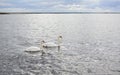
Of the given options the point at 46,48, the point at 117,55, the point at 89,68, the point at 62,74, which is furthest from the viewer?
the point at 46,48

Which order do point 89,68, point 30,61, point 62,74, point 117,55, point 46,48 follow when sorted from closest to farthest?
point 62,74 < point 89,68 < point 30,61 < point 117,55 < point 46,48

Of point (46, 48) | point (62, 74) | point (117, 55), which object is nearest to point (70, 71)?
point (62, 74)

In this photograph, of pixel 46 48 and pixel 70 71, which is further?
pixel 46 48

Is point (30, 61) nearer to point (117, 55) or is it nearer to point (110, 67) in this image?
point (110, 67)

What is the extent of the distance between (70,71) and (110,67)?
5.27 meters

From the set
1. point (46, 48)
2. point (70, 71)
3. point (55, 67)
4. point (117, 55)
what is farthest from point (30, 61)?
point (117, 55)

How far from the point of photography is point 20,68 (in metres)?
28.8

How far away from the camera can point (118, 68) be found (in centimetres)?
2883

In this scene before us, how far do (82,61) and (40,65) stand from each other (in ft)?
19.4

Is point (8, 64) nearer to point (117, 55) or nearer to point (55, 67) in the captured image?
point (55, 67)

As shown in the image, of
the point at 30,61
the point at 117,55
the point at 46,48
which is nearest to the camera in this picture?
the point at 30,61

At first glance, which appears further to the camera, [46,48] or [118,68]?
[46,48]

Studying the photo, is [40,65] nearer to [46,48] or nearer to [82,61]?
[82,61]

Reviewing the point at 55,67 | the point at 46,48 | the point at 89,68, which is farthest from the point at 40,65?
the point at 46,48
